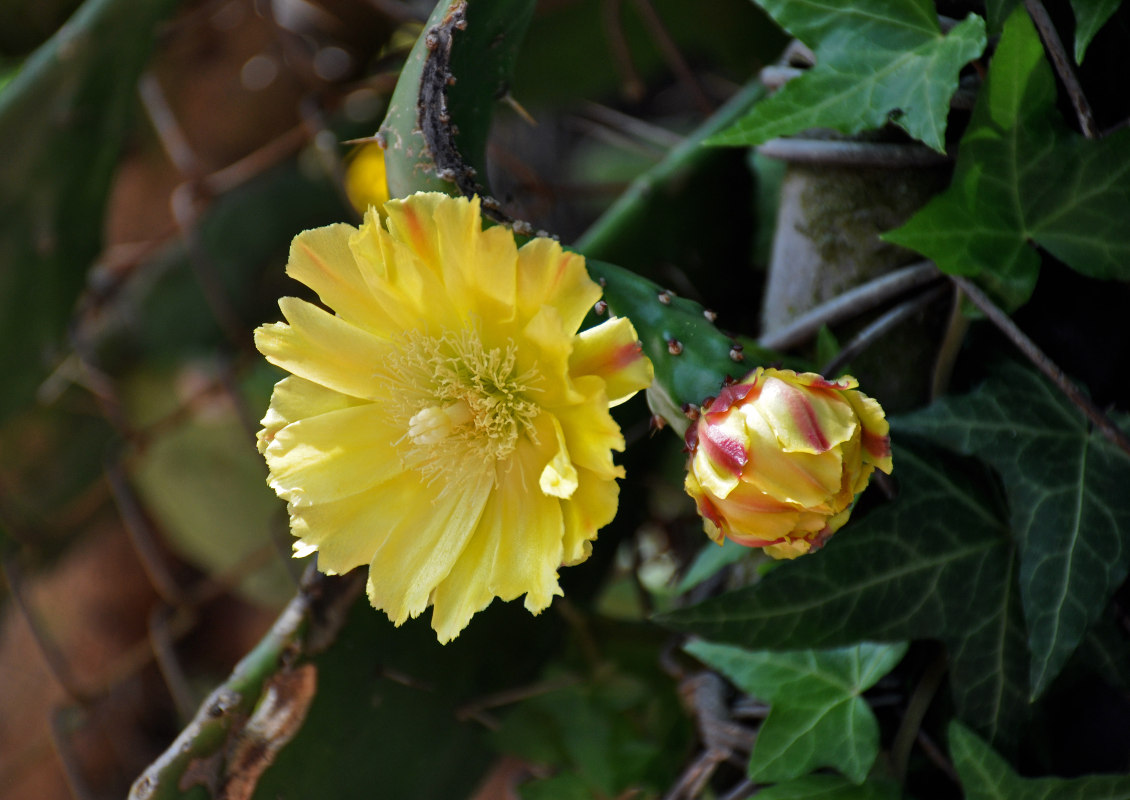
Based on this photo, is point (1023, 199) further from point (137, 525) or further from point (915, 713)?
point (137, 525)

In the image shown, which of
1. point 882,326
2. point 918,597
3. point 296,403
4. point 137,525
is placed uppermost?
point 296,403

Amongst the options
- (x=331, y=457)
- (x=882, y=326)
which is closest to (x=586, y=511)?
(x=331, y=457)

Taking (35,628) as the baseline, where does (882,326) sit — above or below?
above

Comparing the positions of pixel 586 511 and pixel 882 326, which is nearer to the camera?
pixel 586 511

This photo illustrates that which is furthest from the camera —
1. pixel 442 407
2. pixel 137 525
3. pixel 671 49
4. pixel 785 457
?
pixel 137 525

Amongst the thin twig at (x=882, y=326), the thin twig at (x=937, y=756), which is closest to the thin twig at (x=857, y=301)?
the thin twig at (x=882, y=326)

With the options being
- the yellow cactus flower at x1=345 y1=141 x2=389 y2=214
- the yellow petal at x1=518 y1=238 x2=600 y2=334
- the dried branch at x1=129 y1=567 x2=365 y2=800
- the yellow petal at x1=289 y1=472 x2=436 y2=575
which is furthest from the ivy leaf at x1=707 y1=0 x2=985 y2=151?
the yellow cactus flower at x1=345 y1=141 x2=389 y2=214

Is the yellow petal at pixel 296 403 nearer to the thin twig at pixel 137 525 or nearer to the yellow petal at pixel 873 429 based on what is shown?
the yellow petal at pixel 873 429

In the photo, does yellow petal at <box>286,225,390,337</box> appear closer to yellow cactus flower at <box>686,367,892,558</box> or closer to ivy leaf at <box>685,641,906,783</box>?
yellow cactus flower at <box>686,367,892,558</box>
